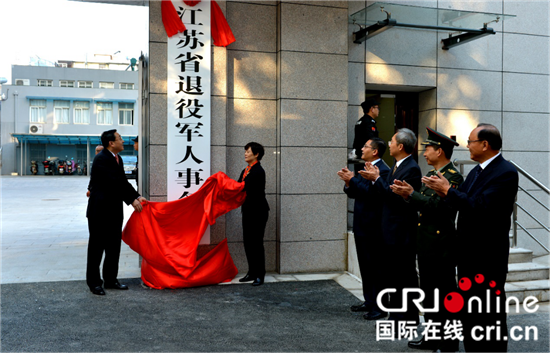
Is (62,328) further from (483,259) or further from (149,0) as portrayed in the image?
(149,0)

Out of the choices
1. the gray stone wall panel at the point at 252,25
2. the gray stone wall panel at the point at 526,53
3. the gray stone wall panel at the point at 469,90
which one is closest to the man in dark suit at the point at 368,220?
the gray stone wall panel at the point at 252,25

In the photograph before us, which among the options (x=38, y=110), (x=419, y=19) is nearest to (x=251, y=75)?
(x=419, y=19)

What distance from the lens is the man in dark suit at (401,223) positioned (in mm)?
4551

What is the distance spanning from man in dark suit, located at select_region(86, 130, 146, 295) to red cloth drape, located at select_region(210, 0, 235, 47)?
200 cm

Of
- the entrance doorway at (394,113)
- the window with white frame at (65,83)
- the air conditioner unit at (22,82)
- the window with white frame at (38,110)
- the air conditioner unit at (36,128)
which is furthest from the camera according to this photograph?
the window with white frame at (65,83)

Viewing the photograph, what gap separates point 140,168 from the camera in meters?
7.59

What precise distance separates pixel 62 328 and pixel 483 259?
12.8 ft

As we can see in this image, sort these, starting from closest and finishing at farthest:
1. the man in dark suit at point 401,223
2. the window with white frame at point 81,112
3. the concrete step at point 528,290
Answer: the man in dark suit at point 401,223, the concrete step at point 528,290, the window with white frame at point 81,112

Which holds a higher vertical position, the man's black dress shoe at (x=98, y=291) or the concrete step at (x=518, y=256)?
the concrete step at (x=518, y=256)

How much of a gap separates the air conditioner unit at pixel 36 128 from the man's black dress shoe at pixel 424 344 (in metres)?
42.7

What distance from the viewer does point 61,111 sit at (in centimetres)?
4200

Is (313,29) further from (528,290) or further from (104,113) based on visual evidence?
(104,113)

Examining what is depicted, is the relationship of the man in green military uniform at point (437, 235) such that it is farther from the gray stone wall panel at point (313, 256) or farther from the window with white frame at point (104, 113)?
the window with white frame at point (104, 113)

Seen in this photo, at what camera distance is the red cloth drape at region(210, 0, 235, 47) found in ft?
22.4
